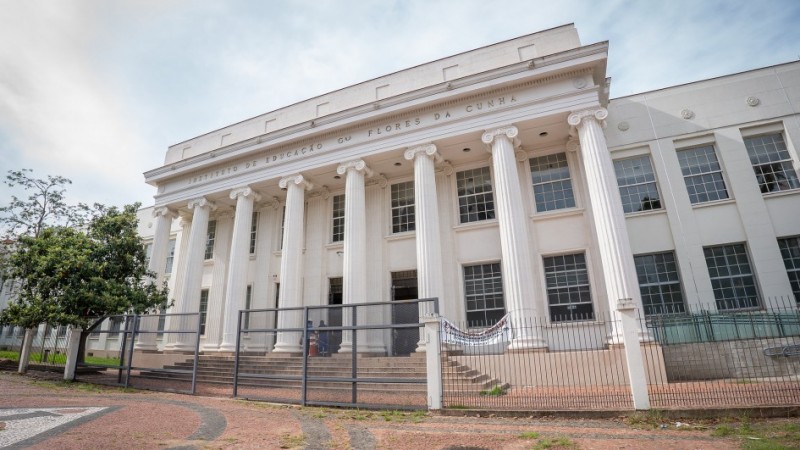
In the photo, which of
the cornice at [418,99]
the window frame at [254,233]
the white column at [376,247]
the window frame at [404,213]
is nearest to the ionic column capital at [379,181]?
the white column at [376,247]

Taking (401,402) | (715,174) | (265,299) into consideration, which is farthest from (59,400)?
(715,174)

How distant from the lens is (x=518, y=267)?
12562 mm

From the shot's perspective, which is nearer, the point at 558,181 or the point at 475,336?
the point at 475,336

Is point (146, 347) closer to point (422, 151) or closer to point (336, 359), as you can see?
point (336, 359)

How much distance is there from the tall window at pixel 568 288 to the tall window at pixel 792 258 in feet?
20.3

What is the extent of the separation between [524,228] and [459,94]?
528 centimetres

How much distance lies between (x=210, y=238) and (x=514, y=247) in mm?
16022

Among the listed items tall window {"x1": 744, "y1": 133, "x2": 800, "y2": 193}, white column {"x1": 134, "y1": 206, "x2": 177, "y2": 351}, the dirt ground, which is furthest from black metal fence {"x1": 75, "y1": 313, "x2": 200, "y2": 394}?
tall window {"x1": 744, "y1": 133, "x2": 800, "y2": 193}

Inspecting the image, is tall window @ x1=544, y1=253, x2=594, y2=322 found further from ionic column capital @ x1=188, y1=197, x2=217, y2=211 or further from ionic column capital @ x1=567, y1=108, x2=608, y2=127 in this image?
ionic column capital @ x1=188, y1=197, x2=217, y2=211

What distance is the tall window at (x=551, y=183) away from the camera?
48.7 feet

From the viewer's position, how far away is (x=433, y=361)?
25.8 feet

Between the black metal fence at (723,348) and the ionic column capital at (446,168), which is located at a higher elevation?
the ionic column capital at (446,168)

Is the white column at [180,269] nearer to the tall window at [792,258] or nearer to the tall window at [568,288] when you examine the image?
the tall window at [568,288]

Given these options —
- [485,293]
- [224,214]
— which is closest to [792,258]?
[485,293]
